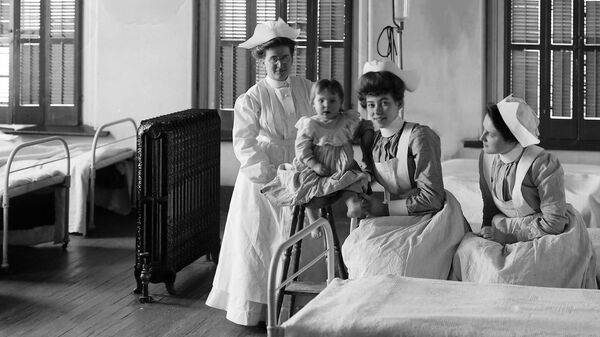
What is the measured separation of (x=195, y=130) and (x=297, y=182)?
2168 millimetres

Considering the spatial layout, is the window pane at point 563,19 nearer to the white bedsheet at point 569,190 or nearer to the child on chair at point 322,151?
the white bedsheet at point 569,190

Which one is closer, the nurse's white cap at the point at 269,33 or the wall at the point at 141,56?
the nurse's white cap at the point at 269,33

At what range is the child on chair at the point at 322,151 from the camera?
176 inches

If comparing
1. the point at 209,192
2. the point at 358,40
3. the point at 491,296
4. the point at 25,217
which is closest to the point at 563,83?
the point at 358,40

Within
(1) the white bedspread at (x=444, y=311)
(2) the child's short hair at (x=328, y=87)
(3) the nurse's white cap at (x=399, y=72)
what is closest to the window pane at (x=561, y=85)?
(2) the child's short hair at (x=328, y=87)

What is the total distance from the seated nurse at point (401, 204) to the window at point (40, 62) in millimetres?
5460

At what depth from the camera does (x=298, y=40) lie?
29.0 ft

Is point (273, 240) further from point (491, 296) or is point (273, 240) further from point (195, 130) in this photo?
point (491, 296)

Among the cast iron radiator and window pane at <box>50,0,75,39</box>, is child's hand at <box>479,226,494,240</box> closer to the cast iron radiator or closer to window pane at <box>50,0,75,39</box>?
the cast iron radiator

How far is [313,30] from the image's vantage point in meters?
8.81

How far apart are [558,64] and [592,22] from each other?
44 centimetres

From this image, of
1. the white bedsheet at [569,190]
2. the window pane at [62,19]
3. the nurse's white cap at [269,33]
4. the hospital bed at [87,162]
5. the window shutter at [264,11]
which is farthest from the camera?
the window pane at [62,19]

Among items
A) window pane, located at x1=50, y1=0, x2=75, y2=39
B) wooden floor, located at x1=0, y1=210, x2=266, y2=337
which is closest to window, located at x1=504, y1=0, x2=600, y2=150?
wooden floor, located at x1=0, y1=210, x2=266, y2=337

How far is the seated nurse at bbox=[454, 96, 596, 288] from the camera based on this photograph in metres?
3.81
